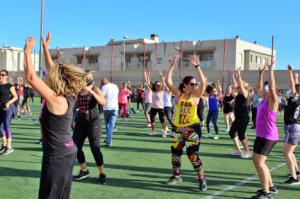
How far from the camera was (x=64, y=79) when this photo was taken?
338 cm

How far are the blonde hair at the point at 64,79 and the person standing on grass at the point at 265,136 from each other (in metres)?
3.34

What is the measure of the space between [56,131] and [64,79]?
1.58 ft

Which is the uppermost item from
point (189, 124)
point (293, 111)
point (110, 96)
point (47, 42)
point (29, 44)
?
point (47, 42)

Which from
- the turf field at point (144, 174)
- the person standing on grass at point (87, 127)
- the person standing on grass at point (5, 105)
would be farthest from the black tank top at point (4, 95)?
the person standing on grass at point (87, 127)

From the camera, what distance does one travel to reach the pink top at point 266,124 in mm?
5809

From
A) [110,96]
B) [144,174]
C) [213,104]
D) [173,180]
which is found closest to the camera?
[173,180]

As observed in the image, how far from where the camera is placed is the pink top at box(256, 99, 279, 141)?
5809 millimetres

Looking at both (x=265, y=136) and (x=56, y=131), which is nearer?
(x=56, y=131)

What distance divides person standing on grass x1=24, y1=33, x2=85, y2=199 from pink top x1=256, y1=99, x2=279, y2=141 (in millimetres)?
3389

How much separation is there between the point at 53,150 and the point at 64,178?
0.29 meters

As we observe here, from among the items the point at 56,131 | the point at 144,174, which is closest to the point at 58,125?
the point at 56,131

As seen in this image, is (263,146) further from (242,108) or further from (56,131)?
(242,108)

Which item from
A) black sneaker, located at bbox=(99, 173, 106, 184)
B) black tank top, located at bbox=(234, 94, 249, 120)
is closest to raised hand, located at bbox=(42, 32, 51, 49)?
black sneaker, located at bbox=(99, 173, 106, 184)

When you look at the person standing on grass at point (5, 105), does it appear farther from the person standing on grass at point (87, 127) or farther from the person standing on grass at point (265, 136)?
the person standing on grass at point (265, 136)
